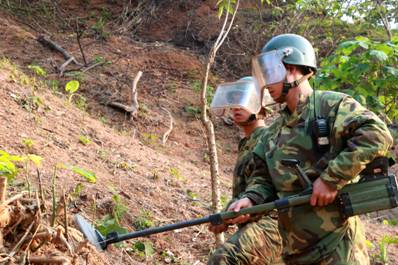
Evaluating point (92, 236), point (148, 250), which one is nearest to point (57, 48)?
point (148, 250)

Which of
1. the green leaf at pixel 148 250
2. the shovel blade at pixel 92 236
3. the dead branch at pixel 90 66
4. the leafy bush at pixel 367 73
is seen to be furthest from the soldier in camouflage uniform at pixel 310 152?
the dead branch at pixel 90 66

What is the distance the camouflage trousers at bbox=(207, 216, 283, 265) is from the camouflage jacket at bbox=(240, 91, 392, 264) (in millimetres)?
593

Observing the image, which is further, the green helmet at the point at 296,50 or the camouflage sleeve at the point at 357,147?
the green helmet at the point at 296,50

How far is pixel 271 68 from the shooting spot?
318cm

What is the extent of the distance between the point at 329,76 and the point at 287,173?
3392 mm

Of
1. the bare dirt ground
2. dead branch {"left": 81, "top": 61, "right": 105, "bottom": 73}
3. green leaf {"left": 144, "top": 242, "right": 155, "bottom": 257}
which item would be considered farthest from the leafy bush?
dead branch {"left": 81, "top": 61, "right": 105, "bottom": 73}

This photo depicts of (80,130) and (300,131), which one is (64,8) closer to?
(80,130)

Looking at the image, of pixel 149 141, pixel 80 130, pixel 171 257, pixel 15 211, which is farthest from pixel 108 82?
pixel 15 211

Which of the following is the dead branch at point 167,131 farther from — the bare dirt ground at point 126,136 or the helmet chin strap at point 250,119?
the helmet chin strap at point 250,119

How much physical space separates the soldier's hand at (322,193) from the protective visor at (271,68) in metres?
0.64

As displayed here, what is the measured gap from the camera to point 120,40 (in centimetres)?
1396

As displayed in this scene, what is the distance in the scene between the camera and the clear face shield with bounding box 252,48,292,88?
316 cm

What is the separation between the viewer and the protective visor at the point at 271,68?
124 inches

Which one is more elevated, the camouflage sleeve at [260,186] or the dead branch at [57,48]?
the dead branch at [57,48]
